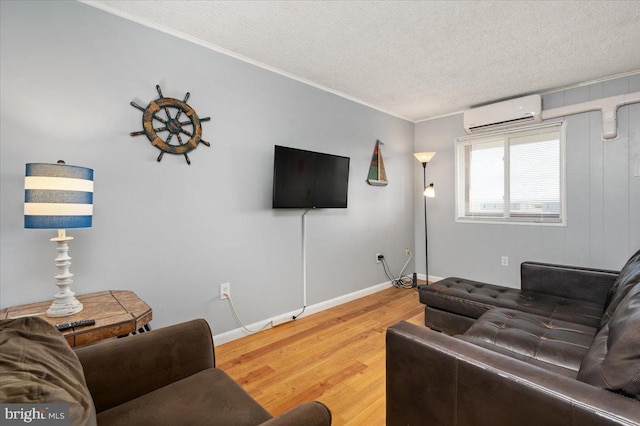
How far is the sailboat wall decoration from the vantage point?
149 inches

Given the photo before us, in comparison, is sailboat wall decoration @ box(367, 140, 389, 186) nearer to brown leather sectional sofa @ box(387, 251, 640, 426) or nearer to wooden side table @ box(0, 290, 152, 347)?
brown leather sectional sofa @ box(387, 251, 640, 426)

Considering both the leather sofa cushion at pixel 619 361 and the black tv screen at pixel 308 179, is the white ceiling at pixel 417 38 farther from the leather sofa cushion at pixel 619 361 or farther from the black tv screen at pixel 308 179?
the leather sofa cushion at pixel 619 361

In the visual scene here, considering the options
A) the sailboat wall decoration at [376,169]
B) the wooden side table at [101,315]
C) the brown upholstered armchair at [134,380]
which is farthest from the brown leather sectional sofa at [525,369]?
the sailboat wall decoration at [376,169]

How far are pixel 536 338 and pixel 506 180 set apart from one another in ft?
8.69

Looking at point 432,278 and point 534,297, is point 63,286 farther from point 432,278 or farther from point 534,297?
point 432,278

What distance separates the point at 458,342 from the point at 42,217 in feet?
6.22

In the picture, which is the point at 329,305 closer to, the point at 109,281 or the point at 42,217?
the point at 109,281

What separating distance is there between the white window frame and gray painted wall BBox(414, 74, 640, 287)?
54 millimetres

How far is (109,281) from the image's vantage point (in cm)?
194

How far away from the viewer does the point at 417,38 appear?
2297mm

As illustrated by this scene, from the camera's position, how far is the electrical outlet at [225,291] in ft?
8.05

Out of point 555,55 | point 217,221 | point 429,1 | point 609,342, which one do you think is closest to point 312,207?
point 217,221

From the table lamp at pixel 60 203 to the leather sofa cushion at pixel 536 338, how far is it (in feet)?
6.80

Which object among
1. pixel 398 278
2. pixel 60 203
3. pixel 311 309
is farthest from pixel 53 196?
pixel 398 278
